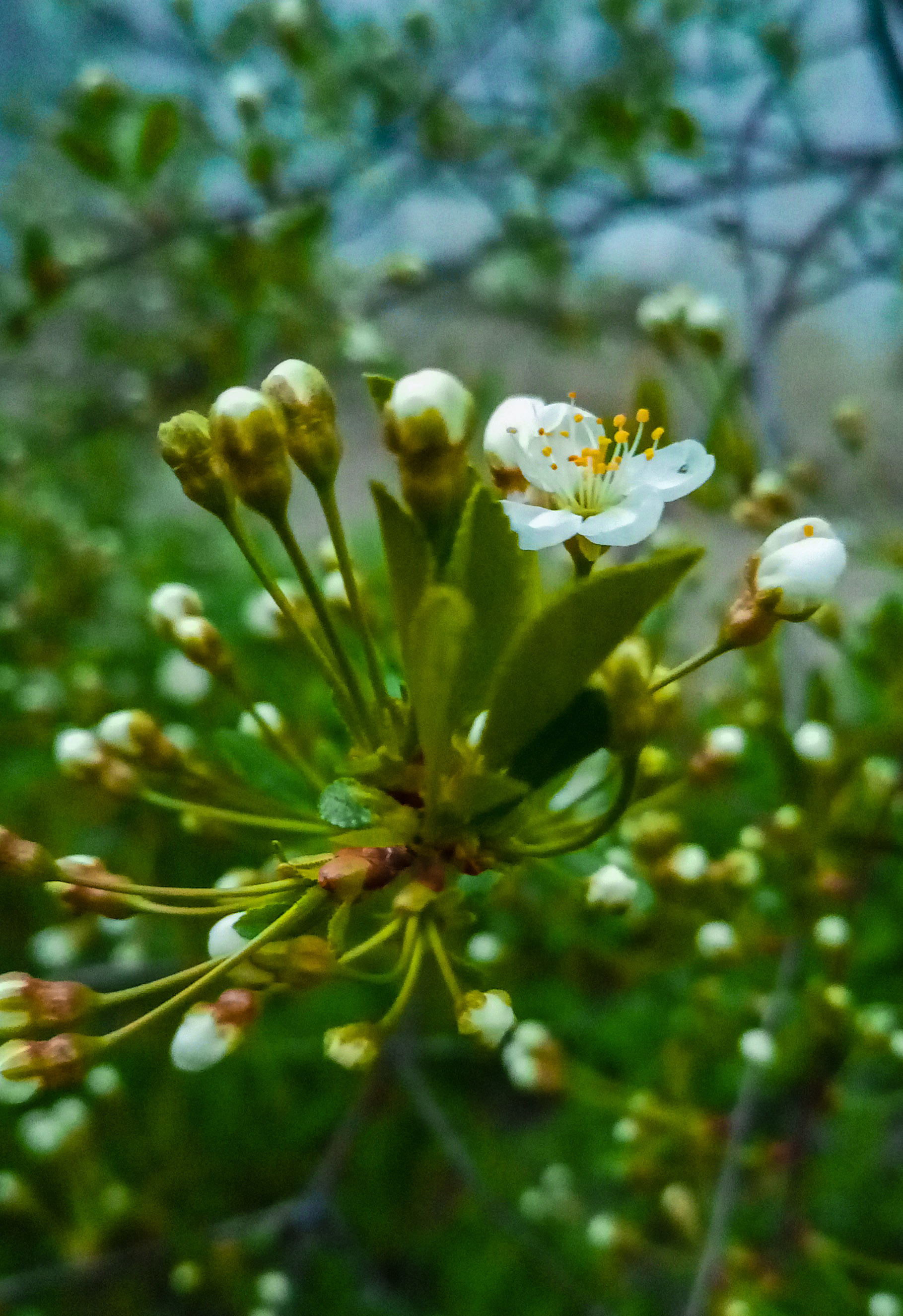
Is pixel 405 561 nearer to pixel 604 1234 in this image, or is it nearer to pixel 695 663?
pixel 695 663

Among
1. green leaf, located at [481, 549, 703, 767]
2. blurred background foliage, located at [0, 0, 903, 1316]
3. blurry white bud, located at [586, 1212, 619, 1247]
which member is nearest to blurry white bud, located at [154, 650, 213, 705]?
blurred background foliage, located at [0, 0, 903, 1316]

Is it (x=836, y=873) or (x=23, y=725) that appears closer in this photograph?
(x=836, y=873)

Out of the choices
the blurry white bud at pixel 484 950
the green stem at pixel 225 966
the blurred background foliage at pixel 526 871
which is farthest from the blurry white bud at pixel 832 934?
the green stem at pixel 225 966

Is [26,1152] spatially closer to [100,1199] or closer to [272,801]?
[100,1199]

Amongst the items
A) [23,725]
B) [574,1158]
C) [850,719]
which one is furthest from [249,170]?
[574,1158]

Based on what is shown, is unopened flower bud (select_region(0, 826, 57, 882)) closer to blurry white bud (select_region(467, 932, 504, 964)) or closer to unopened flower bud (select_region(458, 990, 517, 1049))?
unopened flower bud (select_region(458, 990, 517, 1049))

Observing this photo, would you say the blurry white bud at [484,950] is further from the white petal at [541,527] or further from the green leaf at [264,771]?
the white petal at [541,527]
